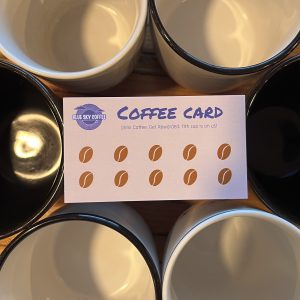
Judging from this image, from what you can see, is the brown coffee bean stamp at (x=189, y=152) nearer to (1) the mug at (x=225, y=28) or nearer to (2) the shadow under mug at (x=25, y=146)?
(1) the mug at (x=225, y=28)

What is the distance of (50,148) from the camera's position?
3.08 ft

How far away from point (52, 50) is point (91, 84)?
204mm

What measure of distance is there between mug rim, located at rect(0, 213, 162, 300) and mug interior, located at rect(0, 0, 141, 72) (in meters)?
0.31

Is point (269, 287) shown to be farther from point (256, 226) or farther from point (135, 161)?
point (135, 161)

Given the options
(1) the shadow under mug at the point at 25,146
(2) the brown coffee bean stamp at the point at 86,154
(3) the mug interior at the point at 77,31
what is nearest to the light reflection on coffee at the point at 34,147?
(1) the shadow under mug at the point at 25,146

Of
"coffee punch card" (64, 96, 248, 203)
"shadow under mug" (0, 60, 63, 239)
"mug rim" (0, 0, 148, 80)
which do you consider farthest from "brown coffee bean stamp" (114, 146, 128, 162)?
"shadow under mug" (0, 60, 63, 239)

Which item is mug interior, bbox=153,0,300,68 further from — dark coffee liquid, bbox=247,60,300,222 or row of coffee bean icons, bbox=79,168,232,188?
row of coffee bean icons, bbox=79,168,232,188

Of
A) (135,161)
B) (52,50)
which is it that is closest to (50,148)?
(52,50)

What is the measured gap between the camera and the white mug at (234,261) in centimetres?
74

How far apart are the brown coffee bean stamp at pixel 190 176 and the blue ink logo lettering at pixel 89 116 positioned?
0.47 ft

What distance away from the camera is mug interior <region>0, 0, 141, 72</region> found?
87cm

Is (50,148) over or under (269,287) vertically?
over

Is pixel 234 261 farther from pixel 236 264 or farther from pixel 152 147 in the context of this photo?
pixel 152 147

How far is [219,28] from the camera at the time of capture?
0.91 metres
